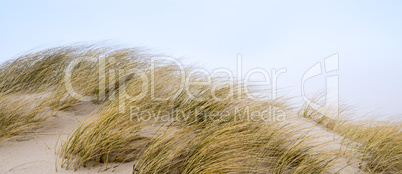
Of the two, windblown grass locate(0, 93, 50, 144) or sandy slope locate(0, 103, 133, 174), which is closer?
sandy slope locate(0, 103, 133, 174)

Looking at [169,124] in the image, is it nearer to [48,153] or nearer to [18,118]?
[48,153]

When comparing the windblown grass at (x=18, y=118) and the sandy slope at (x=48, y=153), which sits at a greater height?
the windblown grass at (x=18, y=118)

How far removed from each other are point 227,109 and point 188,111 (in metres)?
0.42

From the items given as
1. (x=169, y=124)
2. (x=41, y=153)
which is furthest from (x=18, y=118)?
(x=169, y=124)

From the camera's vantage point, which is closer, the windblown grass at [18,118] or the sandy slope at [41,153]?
the sandy slope at [41,153]

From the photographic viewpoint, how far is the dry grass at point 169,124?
2150mm

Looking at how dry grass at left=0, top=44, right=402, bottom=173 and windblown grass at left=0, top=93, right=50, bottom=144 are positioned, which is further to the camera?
windblown grass at left=0, top=93, right=50, bottom=144

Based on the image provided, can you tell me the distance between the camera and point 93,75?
3650 mm

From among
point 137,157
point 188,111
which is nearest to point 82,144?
point 137,157

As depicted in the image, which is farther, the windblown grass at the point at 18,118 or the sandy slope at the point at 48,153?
the windblown grass at the point at 18,118

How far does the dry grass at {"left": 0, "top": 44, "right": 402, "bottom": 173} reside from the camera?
7.06ft

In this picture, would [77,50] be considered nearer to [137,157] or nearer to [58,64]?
[58,64]

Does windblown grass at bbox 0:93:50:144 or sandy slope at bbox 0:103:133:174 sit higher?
windblown grass at bbox 0:93:50:144

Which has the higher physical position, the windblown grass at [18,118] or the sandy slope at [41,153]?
A: the windblown grass at [18,118]
